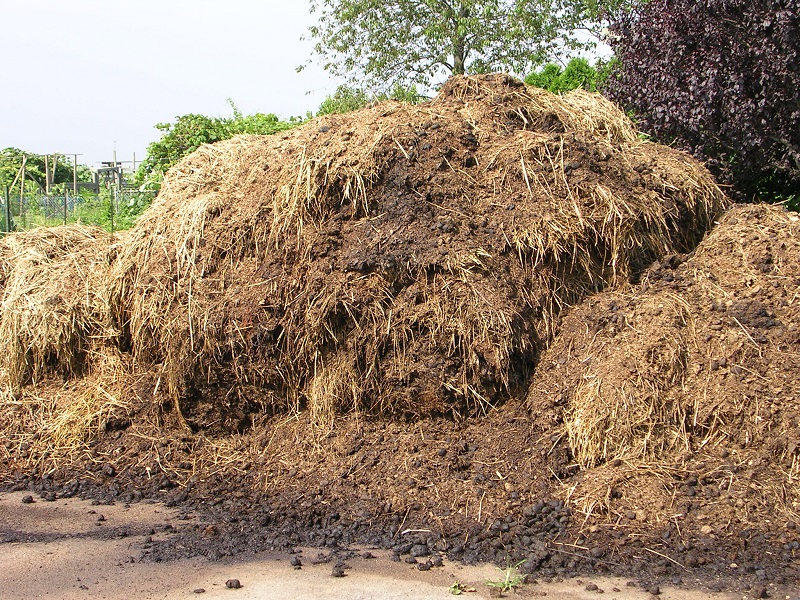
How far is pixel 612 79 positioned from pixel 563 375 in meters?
4.94

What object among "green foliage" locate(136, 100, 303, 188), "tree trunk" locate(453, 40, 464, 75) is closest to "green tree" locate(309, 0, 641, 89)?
"tree trunk" locate(453, 40, 464, 75)

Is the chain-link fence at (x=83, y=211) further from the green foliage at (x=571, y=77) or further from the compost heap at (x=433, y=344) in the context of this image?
the green foliage at (x=571, y=77)

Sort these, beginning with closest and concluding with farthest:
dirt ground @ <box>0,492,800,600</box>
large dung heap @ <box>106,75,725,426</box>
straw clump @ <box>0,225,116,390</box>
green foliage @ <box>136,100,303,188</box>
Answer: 1. dirt ground @ <box>0,492,800,600</box>
2. large dung heap @ <box>106,75,725,426</box>
3. straw clump @ <box>0,225,116,390</box>
4. green foliage @ <box>136,100,303,188</box>

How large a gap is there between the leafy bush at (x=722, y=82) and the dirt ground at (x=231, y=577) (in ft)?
17.0

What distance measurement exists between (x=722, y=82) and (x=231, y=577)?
6.79 metres

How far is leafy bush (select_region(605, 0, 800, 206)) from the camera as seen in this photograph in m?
7.88

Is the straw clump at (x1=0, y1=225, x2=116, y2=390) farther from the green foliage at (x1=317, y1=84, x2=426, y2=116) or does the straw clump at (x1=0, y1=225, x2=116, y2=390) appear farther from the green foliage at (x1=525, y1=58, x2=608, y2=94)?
the green foliage at (x1=317, y1=84, x2=426, y2=116)

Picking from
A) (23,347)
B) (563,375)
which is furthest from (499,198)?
(23,347)

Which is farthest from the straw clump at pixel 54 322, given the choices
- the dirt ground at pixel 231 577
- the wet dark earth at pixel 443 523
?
the dirt ground at pixel 231 577

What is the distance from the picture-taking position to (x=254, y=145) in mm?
7168

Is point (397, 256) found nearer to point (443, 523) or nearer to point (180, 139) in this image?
point (443, 523)

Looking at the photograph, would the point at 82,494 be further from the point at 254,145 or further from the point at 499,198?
the point at 499,198

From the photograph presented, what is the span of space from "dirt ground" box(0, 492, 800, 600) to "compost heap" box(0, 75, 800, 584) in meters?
0.31

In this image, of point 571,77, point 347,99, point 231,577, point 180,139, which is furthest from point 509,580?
point 347,99
